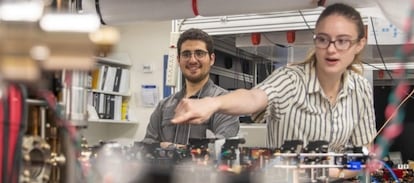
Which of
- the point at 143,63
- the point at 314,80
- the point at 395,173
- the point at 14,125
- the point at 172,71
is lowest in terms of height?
the point at 395,173

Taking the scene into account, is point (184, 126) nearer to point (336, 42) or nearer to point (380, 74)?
point (336, 42)

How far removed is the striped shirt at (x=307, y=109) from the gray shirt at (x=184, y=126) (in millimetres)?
197

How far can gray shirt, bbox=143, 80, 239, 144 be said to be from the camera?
64.2 inches

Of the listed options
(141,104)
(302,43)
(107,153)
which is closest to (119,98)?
(141,104)

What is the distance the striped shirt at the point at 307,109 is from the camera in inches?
49.9

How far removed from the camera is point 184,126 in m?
1.62

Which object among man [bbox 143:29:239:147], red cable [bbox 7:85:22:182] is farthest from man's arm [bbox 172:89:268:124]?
man [bbox 143:29:239:147]

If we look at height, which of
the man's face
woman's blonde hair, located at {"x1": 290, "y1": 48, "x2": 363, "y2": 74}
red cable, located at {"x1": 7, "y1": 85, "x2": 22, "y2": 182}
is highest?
the man's face

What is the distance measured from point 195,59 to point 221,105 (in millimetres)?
923

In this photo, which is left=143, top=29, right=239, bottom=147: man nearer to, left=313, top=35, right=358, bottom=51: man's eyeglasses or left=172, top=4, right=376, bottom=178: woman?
left=172, top=4, right=376, bottom=178: woman

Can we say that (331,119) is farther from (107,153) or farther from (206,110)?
(107,153)

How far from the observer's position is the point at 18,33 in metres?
0.49

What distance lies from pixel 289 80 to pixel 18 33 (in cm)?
91

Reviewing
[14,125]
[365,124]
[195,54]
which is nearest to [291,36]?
[195,54]
